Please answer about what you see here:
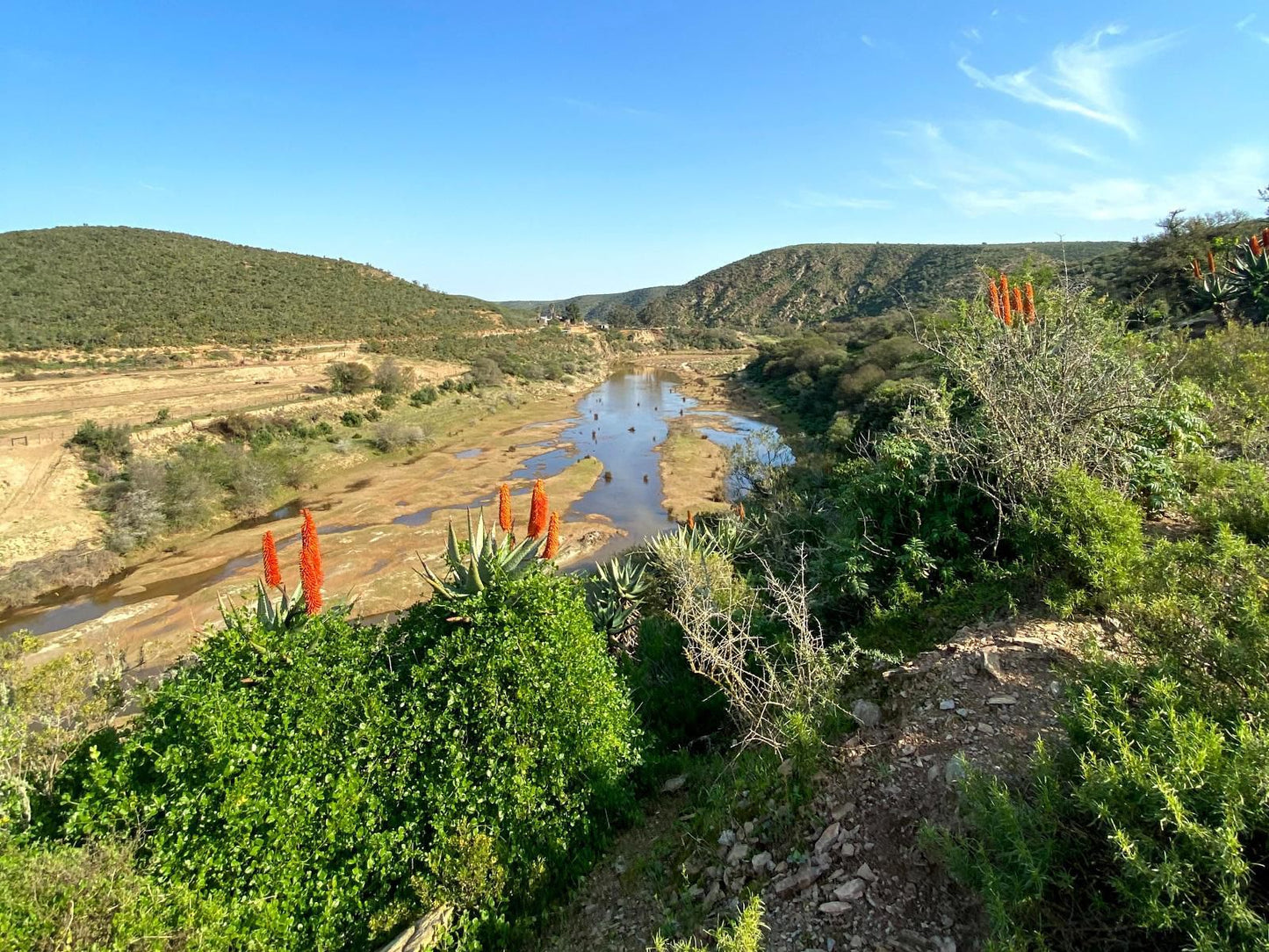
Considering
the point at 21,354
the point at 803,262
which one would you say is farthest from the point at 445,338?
the point at 803,262

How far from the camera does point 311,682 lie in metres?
4.55

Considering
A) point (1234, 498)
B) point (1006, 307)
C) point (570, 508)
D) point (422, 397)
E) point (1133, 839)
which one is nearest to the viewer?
point (1133, 839)

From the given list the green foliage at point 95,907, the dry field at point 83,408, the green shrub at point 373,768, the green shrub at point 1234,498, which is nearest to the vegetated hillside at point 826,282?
the dry field at point 83,408

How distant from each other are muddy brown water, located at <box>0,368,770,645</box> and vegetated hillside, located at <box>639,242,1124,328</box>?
43416 millimetres

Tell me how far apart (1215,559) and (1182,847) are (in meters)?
2.38

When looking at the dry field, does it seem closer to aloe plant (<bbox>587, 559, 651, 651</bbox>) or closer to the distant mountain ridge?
aloe plant (<bbox>587, 559, 651, 651</bbox>)

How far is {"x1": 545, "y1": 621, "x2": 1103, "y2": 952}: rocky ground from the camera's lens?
3191 mm

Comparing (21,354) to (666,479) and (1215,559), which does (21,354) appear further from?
(1215,559)

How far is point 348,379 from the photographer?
37.8 meters

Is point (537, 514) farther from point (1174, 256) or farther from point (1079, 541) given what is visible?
point (1174, 256)

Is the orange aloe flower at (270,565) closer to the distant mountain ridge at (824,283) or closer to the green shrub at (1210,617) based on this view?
the green shrub at (1210,617)

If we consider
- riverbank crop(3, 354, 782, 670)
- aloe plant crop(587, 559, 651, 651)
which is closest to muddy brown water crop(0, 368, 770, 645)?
riverbank crop(3, 354, 782, 670)

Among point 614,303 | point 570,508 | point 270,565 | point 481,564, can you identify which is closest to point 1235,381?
point 481,564

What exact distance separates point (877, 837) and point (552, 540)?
4.54m
